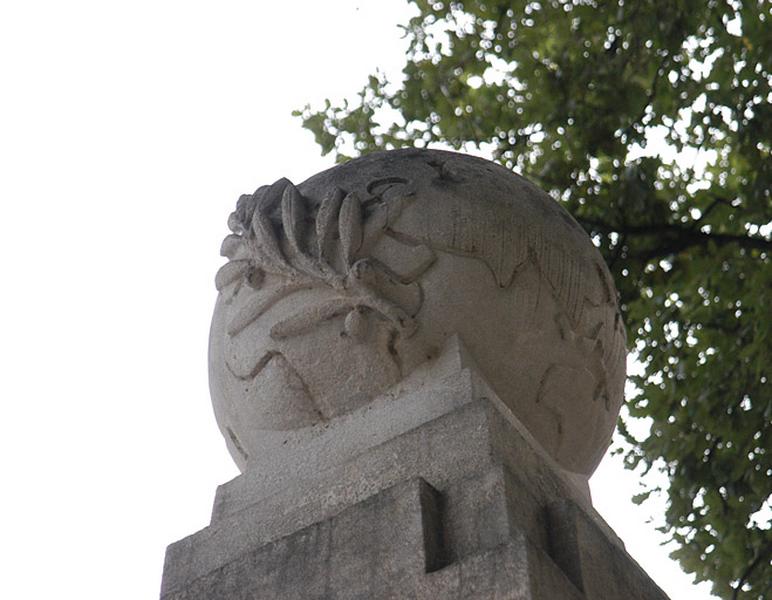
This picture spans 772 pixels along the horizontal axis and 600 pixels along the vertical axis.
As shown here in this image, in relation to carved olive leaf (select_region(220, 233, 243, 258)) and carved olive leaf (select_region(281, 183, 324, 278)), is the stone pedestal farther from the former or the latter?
carved olive leaf (select_region(220, 233, 243, 258))

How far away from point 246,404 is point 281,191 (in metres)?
0.71

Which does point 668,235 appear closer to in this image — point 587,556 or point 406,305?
point 406,305

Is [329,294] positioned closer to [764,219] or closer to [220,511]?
[220,511]

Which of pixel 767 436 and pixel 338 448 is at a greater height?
pixel 767 436

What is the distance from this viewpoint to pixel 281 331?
11.4 feet

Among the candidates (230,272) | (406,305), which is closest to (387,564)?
(406,305)

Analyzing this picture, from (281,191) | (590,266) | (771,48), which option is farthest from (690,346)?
(281,191)

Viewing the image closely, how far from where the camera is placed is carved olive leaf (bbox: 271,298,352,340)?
3.41 metres

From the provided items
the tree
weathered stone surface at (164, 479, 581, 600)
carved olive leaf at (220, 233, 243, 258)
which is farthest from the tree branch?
weathered stone surface at (164, 479, 581, 600)

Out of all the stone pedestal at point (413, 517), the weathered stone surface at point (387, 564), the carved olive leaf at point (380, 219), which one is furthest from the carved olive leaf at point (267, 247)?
the weathered stone surface at point (387, 564)

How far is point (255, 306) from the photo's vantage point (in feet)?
11.8

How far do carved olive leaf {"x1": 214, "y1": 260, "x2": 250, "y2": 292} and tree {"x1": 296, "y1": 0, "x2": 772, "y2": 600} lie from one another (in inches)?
115

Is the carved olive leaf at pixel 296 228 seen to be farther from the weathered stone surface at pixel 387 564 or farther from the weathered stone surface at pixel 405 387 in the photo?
the weathered stone surface at pixel 387 564

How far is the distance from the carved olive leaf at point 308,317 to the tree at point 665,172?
290cm
